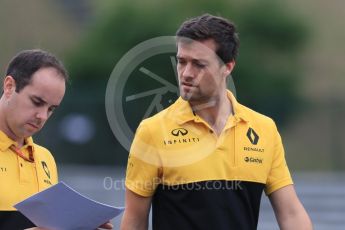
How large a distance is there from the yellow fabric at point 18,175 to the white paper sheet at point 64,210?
6.8 inches

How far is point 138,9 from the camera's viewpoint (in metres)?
22.2

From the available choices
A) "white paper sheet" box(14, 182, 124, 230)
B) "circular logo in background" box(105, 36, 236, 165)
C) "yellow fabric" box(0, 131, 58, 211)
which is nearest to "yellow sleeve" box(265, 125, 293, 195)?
"white paper sheet" box(14, 182, 124, 230)

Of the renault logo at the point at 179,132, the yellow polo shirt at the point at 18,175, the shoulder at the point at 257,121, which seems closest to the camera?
the yellow polo shirt at the point at 18,175

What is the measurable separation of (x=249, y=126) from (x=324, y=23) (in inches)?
909

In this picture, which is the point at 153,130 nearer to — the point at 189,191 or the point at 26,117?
the point at 189,191

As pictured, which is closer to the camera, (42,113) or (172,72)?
(42,113)

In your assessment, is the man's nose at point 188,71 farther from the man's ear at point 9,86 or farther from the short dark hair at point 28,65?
the man's ear at point 9,86

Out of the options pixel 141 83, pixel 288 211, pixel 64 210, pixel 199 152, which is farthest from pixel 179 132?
pixel 141 83

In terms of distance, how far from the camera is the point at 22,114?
4.46 meters

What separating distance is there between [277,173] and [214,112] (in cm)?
43

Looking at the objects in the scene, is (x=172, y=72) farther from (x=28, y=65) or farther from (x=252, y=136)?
(x=28, y=65)

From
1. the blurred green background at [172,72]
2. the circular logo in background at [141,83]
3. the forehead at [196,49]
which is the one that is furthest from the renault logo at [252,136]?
the blurred green background at [172,72]

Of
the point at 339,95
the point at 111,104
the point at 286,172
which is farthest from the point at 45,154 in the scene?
the point at 339,95

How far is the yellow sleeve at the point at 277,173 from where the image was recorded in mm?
4941
